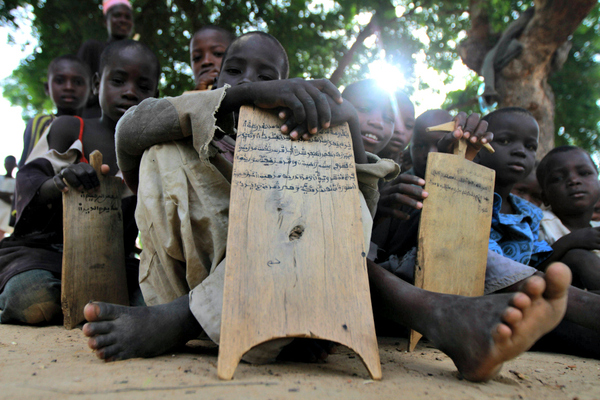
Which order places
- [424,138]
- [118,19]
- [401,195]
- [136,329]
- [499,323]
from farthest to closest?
[118,19]
[424,138]
[401,195]
[136,329]
[499,323]

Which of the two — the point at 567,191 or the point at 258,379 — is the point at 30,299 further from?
the point at 567,191

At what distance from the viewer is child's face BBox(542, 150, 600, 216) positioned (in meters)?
2.85

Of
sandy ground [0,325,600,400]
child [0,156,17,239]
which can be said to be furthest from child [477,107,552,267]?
child [0,156,17,239]

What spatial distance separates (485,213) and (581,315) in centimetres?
54

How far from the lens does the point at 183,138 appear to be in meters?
1.71

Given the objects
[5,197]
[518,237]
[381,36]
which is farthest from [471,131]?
[381,36]

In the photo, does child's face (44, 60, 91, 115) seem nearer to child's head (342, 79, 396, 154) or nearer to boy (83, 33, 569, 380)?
boy (83, 33, 569, 380)

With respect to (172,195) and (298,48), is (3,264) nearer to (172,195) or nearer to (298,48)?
(172,195)

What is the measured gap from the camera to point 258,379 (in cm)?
113

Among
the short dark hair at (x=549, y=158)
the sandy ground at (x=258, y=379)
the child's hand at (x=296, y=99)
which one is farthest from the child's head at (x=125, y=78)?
the short dark hair at (x=549, y=158)

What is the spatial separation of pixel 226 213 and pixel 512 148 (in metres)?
1.88

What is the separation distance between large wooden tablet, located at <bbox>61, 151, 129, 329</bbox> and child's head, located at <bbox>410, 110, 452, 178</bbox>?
6.02 ft

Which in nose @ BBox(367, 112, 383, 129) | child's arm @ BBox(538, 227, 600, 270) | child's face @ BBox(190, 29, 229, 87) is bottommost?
child's arm @ BBox(538, 227, 600, 270)

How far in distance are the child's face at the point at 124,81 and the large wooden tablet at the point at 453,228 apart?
1.79 metres
